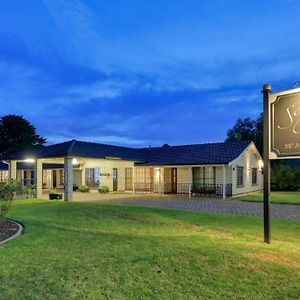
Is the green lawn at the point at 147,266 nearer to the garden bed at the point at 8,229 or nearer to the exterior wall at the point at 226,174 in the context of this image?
the garden bed at the point at 8,229

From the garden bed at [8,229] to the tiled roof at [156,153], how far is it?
9.55 metres

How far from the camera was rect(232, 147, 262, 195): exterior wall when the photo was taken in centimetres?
2185

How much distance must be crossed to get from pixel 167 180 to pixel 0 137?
37951 mm

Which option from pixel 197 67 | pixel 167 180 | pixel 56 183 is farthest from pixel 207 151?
pixel 197 67

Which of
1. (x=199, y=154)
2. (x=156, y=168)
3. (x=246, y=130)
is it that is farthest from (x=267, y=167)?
(x=246, y=130)

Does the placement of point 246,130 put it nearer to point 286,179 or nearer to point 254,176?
point 286,179

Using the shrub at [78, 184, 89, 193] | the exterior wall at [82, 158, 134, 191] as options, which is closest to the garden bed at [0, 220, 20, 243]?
the exterior wall at [82, 158, 134, 191]

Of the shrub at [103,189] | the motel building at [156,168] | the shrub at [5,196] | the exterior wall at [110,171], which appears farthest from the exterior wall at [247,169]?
the shrub at [5,196]

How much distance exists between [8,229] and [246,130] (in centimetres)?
3490

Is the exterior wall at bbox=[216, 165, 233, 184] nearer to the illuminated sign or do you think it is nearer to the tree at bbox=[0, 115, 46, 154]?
the illuminated sign

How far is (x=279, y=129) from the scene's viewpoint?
6.99 metres

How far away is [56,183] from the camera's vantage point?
32.4m

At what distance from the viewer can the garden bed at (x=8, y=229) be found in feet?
24.6

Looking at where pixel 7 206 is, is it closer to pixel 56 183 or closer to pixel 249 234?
pixel 249 234
